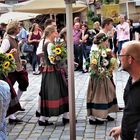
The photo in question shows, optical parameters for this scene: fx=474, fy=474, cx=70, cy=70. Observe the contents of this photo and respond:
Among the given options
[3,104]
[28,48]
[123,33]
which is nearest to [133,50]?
[3,104]

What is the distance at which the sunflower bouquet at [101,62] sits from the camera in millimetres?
7789

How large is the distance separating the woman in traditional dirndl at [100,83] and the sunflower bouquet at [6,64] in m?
1.30

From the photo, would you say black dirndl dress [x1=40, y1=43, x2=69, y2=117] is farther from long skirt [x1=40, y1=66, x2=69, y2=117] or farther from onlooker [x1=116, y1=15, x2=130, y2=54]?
onlooker [x1=116, y1=15, x2=130, y2=54]

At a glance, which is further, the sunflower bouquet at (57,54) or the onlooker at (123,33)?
the onlooker at (123,33)

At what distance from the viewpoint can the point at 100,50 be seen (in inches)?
309

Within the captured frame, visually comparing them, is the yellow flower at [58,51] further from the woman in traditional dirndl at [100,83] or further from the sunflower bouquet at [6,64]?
the sunflower bouquet at [6,64]

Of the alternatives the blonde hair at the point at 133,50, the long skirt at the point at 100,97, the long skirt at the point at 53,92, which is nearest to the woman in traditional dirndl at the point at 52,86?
the long skirt at the point at 53,92

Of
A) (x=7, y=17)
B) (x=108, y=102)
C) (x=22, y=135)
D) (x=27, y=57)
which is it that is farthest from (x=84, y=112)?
(x=7, y=17)

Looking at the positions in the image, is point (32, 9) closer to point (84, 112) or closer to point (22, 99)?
point (22, 99)

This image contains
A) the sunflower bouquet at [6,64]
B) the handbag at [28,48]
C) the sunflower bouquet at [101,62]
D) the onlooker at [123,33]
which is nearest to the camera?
the sunflower bouquet at [6,64]

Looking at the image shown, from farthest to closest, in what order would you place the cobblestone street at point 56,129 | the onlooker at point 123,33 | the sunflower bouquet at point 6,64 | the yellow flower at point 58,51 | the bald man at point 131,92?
the onlooker at point 123,33 < the yellow flower at point 58,51 < the sunflower bouquet at point 6,64 < the cobblestone street at point 56,129 < the bald man at point 131,92

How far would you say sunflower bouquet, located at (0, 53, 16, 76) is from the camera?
24.5 feet

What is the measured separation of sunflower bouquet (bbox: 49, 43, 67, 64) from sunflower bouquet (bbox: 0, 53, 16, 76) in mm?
630

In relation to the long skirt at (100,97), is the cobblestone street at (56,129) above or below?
below
